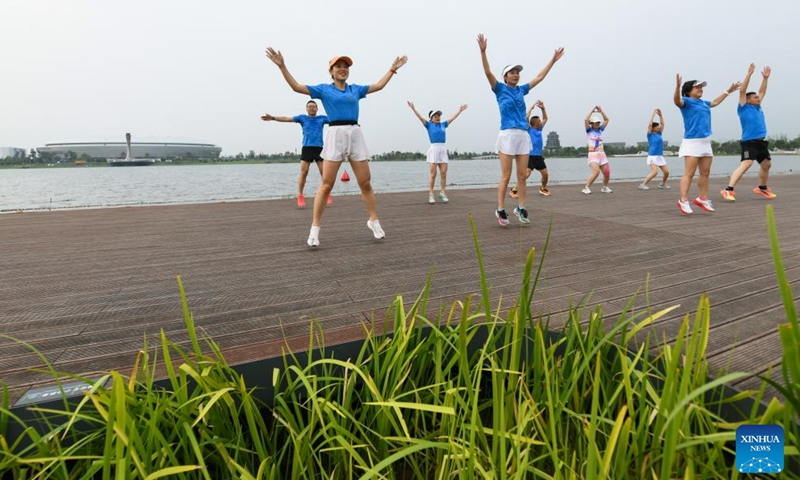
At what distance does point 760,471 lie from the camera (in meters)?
0.96

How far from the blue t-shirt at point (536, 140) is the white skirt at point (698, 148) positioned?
356 centimetres

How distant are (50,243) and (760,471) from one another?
5.89 m

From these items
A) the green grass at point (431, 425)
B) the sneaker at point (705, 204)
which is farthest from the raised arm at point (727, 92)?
the green grass at point (431, 425)

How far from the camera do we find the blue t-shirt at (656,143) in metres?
10.8

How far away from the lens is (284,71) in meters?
3.87

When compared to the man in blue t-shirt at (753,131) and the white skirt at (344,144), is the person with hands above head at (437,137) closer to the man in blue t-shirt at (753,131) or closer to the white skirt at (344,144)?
the white skirt at (344,144)

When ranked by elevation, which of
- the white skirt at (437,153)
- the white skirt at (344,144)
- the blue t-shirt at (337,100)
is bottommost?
the white skirt at (344,144)

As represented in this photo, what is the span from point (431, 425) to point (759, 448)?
88cm

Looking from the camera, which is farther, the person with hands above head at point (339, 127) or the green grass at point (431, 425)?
the person with hands above head at point (339, 127)

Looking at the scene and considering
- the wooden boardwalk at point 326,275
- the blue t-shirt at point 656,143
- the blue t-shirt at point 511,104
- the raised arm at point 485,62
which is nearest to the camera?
→ the wooden boardwalk at point 326,275

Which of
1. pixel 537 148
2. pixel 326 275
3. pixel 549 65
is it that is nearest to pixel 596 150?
pixel 537 148

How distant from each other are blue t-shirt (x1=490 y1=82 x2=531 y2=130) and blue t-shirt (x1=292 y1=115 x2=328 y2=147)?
3.56 meters

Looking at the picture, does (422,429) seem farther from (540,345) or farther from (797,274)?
(797,274)

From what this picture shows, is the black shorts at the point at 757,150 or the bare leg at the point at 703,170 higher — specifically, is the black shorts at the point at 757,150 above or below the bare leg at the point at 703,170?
above
